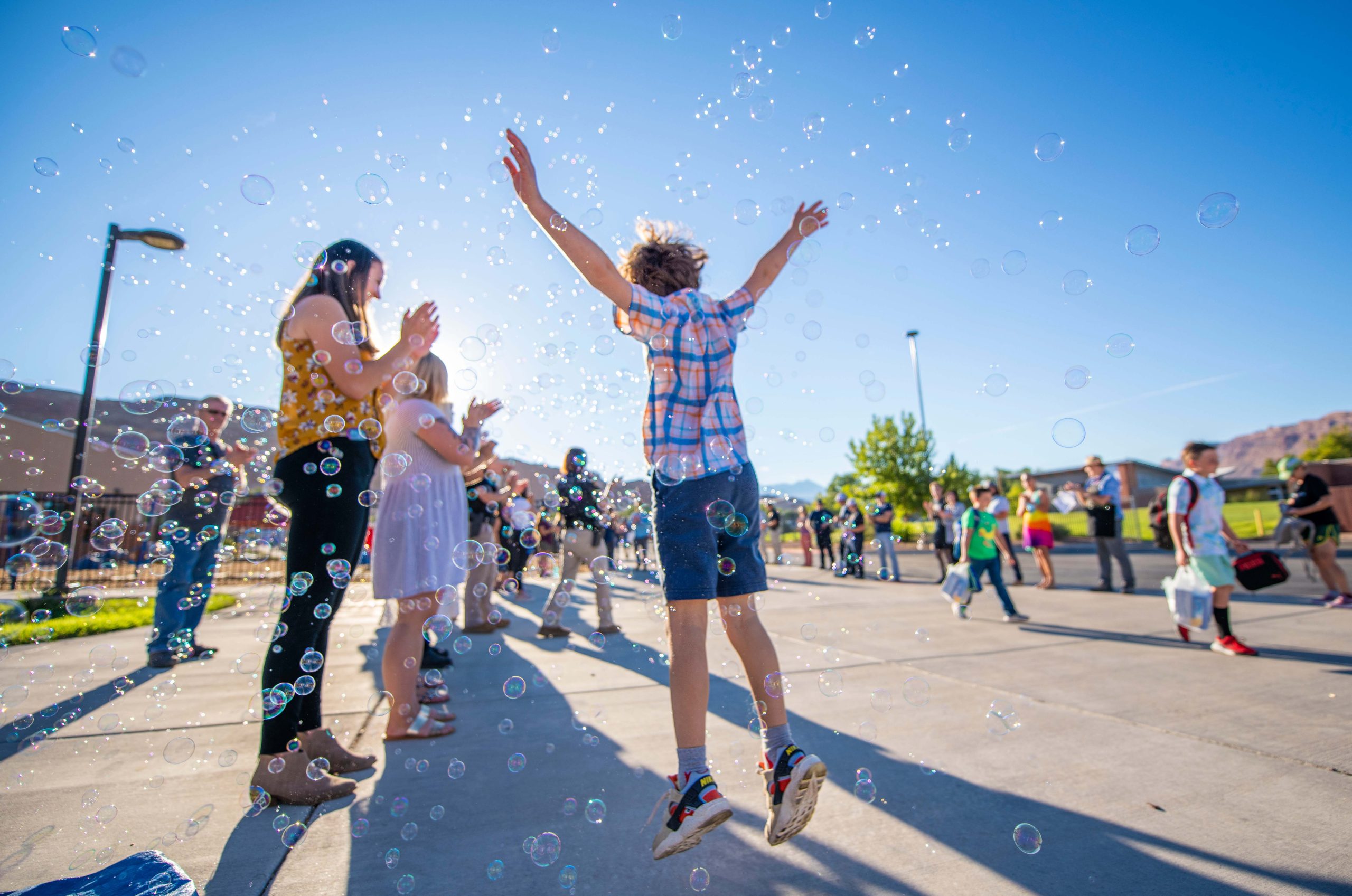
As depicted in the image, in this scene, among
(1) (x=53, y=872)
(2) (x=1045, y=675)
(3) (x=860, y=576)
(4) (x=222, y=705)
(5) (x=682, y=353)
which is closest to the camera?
(1) (x=53, y=872)

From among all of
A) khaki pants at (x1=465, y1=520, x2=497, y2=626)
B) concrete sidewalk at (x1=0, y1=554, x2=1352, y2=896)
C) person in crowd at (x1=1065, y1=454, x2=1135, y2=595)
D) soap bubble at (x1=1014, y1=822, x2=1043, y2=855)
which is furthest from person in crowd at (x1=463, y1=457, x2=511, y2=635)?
person in crowd at (x1=1065, y1=454, x2=1135, y2=595)

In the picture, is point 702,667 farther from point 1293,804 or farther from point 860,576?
point 860,576

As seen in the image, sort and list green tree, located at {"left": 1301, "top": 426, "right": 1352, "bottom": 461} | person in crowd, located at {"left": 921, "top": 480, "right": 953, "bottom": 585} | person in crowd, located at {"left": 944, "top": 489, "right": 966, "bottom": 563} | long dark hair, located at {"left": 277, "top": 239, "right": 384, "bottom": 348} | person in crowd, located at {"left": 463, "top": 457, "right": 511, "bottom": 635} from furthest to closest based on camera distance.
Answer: green tree, located at {"left": 1301, "top": 426, "right": 1352, "bottom": 461} → person in crowd, located at {"left": 921, "top": 480, "right": 953, "bottom": 585} → person in crowd, located at {"left": 944, "top": 489, "right": 966, "bottom": 563} → person in crowd, located at {"left": 463, "top": 457, "right": 511, "bottom": 635} → long dark hair, located at {"left": 277, "top": 239, "right": 384, "bottom": 348}

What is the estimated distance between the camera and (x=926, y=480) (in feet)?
134

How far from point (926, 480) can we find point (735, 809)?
41603 mm

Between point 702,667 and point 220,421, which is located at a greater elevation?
point 220,421

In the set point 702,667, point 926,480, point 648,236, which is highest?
point 926,480

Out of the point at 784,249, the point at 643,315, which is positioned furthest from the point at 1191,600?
the point at 643,315

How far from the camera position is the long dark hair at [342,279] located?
2.63 metres

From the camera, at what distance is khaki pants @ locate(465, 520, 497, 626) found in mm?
6504

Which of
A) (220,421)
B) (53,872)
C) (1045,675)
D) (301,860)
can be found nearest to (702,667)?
(301,860)

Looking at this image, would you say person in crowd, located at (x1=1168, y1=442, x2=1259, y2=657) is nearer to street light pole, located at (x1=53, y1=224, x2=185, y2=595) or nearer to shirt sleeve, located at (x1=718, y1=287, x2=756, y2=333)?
shirt sleeve, located at (x1=718, y1=287, x2=756, y2=333)

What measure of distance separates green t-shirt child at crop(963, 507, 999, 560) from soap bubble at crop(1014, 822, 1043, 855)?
560 centimetres

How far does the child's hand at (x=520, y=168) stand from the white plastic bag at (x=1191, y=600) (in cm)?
556
